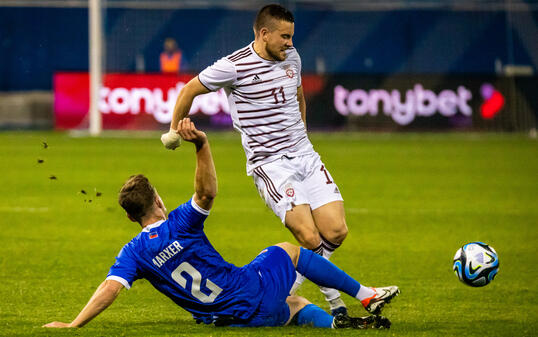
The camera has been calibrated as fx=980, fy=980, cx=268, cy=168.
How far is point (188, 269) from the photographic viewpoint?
5719mm

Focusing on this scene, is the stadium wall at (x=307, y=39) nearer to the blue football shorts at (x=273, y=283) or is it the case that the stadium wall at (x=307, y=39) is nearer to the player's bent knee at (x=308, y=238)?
the player's bent knee at (x=308, y=238)

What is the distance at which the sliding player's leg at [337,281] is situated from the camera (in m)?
5.96

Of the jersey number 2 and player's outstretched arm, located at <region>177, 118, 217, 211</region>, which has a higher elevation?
player's outstretched arm, located at <region>177, 118, 217, 211</region>

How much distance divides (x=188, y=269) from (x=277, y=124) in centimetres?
175

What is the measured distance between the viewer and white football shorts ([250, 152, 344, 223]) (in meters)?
6.86

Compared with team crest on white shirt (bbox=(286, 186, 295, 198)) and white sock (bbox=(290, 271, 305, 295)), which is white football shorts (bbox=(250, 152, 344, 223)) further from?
white sock (bbox=(290, 271, 305, 295))

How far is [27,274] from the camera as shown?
809 cm

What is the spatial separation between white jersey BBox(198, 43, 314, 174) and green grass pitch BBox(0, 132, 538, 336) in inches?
46.9

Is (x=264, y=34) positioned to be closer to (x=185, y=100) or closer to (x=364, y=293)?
(x=185, y=100)

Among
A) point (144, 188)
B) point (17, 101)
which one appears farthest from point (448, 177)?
point (17, 101)

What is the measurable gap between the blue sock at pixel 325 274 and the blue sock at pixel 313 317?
21cm

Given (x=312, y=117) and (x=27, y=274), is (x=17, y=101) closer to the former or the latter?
(x=312, y=117)

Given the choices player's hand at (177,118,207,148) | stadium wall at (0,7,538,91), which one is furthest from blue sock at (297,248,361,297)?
stadium wall at (0,7,538,91)

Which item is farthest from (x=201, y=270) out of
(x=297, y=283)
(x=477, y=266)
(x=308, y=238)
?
(x=477, y=266)
